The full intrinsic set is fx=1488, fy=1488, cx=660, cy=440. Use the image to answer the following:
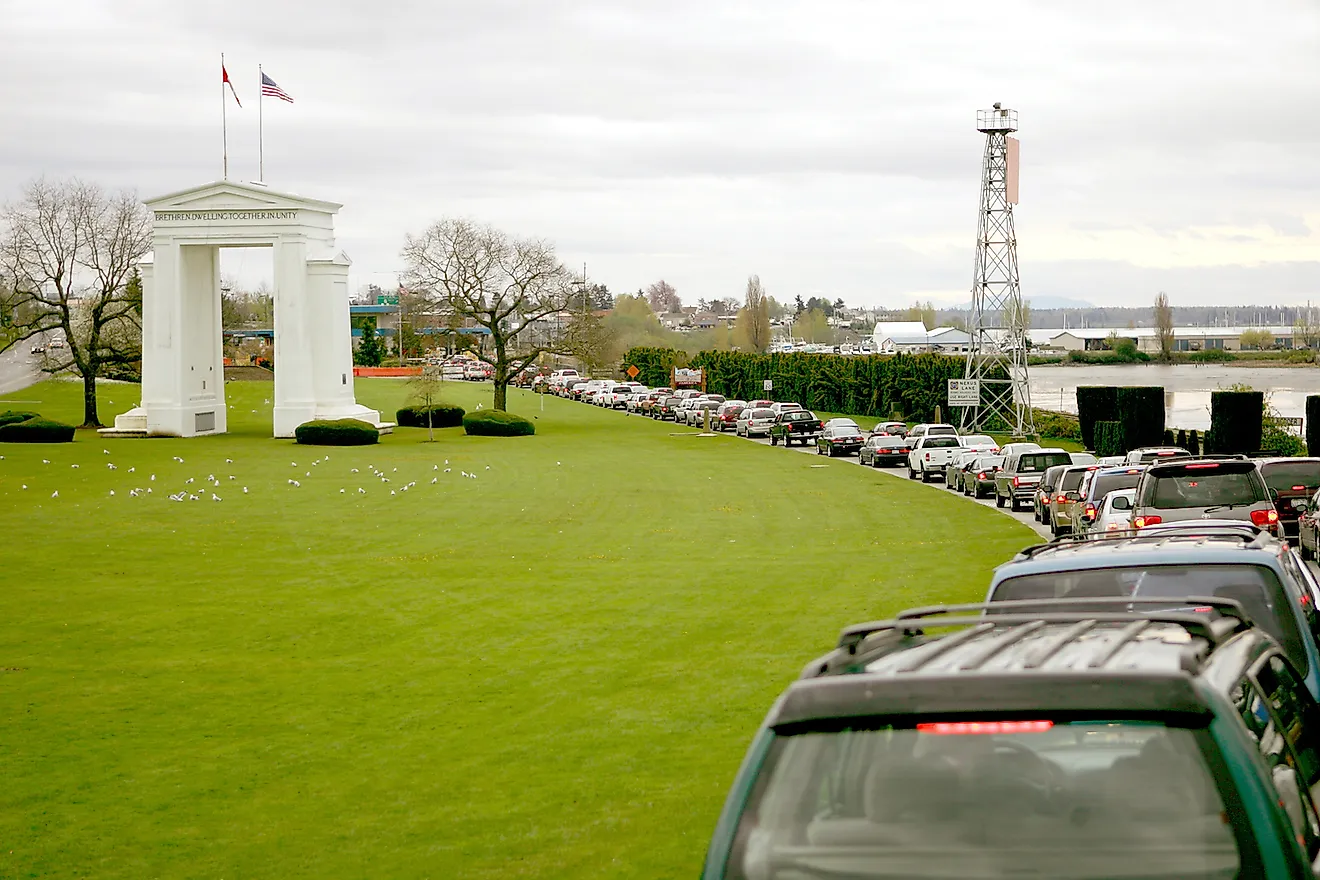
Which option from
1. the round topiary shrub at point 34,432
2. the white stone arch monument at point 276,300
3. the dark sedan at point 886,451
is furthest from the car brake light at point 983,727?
the white stone arch monument at point 276,300

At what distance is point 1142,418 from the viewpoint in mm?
54406

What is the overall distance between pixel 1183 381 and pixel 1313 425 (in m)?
73.7

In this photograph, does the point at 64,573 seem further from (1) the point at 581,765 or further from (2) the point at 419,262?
(2) the point at 419,262

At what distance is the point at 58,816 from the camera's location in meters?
10.9

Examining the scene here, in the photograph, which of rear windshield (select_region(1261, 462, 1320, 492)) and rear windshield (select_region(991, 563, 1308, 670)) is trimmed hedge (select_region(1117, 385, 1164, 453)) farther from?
rear windshield (select_region(991, 563, 1308, 670))

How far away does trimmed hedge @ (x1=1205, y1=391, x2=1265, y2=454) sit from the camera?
4888cm

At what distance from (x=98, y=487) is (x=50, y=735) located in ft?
104

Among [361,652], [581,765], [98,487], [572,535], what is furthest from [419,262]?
[581,765]

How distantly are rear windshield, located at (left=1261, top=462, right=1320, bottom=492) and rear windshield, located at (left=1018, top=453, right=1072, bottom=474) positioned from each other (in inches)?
423

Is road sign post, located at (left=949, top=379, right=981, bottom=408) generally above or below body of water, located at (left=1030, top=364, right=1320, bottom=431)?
above

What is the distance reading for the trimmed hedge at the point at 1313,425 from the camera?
47562mm

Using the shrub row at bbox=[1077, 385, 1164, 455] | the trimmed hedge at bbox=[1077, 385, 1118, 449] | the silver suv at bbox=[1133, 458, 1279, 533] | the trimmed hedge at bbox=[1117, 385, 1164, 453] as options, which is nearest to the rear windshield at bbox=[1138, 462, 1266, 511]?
the silver suv at bbox=[1133, 458, 1279, 533]

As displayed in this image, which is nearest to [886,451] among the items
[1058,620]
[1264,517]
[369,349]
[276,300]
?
[276,300]

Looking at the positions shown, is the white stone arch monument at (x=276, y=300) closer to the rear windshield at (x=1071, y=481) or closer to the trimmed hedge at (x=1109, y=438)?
the trimmed hedge at (x=1109, y=438)
